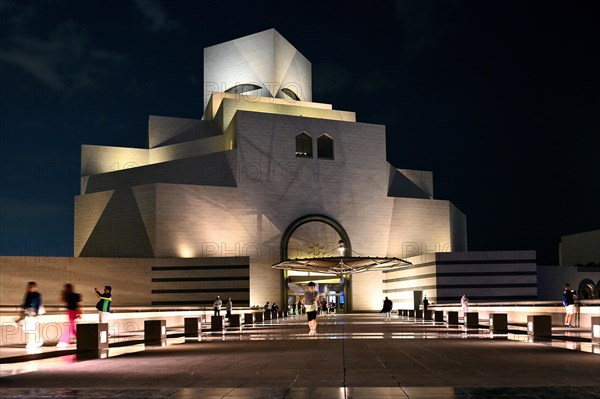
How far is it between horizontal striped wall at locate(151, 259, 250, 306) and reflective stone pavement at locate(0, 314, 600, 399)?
38210mm

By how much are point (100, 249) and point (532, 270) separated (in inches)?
1421

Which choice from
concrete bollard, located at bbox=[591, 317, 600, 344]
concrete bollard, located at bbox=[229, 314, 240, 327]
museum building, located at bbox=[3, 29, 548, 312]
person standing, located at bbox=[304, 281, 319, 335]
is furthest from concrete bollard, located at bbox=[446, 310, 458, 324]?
museum building, located at bbox=[3, 29, 548, 312]

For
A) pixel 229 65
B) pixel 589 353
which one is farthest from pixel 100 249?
pixel 589 353

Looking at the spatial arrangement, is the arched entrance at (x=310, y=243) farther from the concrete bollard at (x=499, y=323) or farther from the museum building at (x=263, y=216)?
the concrete bollard at (x=499, y=323)

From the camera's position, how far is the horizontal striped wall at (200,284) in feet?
185

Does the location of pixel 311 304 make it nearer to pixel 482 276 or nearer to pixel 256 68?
pixel 482 276

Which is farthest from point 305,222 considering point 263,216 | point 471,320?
point 471,320

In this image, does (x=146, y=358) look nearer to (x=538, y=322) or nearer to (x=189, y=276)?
(x=538, y=322)

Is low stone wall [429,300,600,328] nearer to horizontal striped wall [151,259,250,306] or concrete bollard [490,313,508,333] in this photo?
concrete bollard [490,313,508,333]

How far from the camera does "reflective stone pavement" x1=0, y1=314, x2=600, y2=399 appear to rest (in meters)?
9.30

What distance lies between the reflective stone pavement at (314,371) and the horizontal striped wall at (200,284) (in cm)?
3821

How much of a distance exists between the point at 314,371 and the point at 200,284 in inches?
1823

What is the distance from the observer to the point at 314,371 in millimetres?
12086

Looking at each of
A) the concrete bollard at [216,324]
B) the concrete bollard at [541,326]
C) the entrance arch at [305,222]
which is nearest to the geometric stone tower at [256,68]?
the entrance arch at [305,222]
